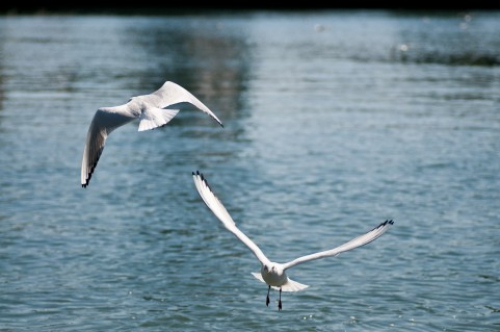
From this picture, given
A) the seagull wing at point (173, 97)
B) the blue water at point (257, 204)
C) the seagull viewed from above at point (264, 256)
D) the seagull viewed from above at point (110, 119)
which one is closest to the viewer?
the seagull viewed from above at point (264, 256)

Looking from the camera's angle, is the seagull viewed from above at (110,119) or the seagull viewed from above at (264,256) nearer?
the seagull viewed from above at (264,256)

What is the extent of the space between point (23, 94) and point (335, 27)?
66.1 m

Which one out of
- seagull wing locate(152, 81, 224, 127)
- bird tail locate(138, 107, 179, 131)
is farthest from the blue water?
bird tail locate(138, 107, 179, 131)

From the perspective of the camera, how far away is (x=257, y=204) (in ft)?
67.9

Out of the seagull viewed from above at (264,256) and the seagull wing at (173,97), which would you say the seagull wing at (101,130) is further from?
the seagull viewed from above at (264,256)

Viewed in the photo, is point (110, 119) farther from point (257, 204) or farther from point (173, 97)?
point (257, 204)

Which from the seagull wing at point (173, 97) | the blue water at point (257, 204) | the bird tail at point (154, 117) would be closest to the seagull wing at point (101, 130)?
the bird tail at point (154, 117)

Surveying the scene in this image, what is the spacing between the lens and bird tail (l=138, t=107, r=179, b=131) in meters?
10.8

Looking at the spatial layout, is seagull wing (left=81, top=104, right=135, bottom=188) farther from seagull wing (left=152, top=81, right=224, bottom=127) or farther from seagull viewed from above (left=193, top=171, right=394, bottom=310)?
seagull viewed from above (left=193, top=171, right=394, bottom=310)

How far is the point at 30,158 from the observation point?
83.6ft

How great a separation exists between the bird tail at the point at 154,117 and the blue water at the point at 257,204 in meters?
3.66

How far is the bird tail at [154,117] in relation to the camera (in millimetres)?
10750

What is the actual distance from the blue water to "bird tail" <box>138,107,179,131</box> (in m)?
3.66

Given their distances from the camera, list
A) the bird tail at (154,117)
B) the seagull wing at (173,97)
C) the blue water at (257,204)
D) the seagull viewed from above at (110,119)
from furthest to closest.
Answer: the blue water at (257,204) → the seagull wing at (173,97) → the seagull viewed from above at (110,119) → the bird tail at (154,117)
